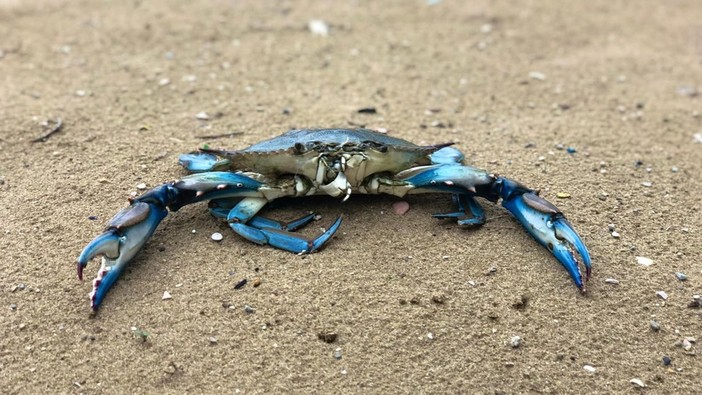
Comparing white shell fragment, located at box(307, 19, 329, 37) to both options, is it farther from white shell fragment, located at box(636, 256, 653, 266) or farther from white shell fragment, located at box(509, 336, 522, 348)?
white shell fragment, located at box(509, 336, 522, 348)

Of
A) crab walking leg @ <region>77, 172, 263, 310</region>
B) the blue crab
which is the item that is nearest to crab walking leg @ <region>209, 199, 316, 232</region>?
the blue crab

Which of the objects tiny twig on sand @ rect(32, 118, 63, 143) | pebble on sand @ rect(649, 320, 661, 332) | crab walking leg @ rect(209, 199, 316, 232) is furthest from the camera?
tiny twig on sand @ rect(32, 118, 63, 143)

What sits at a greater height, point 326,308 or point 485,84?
point 326,308

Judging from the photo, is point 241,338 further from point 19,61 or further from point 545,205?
point 19,61

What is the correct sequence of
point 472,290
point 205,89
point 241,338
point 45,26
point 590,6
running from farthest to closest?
point 590,6 < point 45,26 < point 205,89 < point 472,290 < point 241,338

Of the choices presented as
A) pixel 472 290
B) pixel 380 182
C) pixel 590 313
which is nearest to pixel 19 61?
pixel 380 182

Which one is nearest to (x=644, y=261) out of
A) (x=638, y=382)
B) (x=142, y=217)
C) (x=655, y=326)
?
(x=655, y=326)

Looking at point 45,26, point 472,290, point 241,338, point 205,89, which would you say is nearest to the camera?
point 241,338

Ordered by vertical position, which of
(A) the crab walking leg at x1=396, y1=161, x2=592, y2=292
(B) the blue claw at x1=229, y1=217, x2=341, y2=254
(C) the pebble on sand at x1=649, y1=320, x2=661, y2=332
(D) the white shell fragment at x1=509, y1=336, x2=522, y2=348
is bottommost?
(C) the pebble on sand at x1=649, y1=320, x2=661, y2=332
